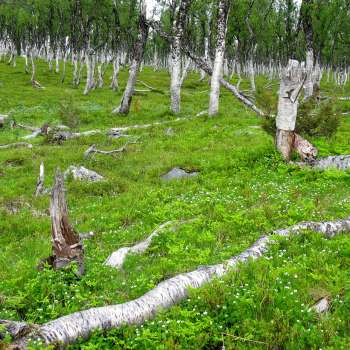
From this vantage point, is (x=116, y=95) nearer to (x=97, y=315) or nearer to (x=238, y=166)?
(x=238, y=166)

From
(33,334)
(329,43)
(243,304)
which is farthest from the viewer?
(329,43)

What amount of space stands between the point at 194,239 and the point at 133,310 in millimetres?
3790

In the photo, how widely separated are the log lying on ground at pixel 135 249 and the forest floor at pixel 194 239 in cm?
20

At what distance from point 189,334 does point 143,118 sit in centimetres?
2705

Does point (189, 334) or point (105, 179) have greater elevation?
point (189, 334)

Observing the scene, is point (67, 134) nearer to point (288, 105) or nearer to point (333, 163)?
point (288, 105)

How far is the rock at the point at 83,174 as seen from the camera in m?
17.3

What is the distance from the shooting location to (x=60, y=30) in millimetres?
79375

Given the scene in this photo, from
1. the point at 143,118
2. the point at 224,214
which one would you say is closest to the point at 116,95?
the point at 143,118

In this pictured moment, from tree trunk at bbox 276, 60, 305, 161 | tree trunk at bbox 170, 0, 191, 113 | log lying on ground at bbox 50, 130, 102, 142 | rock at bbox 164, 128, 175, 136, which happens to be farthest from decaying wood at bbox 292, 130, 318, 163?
tree trunk at bbox 170, 0, 191, 113

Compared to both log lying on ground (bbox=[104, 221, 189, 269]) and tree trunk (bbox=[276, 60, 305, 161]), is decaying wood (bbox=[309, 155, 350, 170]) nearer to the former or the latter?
tree trunk (bbox=[276, 60, 305, 161])

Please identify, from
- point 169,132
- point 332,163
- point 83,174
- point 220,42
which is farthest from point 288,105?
point 220,42

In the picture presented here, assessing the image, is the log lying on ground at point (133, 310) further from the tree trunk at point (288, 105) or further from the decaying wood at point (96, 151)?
the decaying wood at point (96, 151)

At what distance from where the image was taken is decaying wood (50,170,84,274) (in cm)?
893
